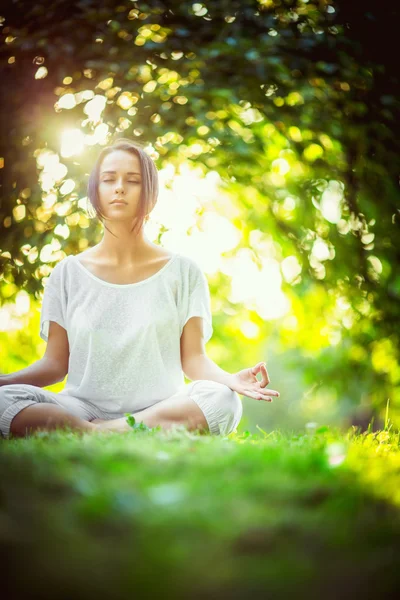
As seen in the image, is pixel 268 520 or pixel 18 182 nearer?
pixel 268 520

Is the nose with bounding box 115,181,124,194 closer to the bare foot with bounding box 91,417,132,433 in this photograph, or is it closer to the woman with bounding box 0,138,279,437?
the woman with bounding box 0,138,279,437

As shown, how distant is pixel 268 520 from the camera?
1398 mm

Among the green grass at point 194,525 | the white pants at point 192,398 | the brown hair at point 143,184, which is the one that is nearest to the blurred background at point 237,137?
the brown hair at point 143,184

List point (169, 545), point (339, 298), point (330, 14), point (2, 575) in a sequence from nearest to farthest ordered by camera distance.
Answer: point (2, 575) → point (169, 545) → point (330, 14) → point (339, 298)

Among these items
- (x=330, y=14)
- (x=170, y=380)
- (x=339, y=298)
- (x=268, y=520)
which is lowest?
(x=339, y=298)

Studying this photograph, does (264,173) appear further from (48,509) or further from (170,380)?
(48,509)

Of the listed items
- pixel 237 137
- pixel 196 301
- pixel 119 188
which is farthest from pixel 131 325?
pixel 237 137

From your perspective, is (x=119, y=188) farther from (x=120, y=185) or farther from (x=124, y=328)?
(x=124, y=328)

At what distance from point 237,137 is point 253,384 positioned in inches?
97.3

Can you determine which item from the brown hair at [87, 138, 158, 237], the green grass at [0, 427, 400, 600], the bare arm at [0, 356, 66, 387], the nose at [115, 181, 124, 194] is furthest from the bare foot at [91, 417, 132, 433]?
the nose at [115, 181, 124, 194]

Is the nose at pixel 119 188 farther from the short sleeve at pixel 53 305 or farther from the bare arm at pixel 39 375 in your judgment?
the bare arm at pixel 39 375

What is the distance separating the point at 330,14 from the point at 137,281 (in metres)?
2.21

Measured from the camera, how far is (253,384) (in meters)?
3.07

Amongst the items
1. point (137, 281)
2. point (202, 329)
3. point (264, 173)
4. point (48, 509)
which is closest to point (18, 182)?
point (137, 281)
